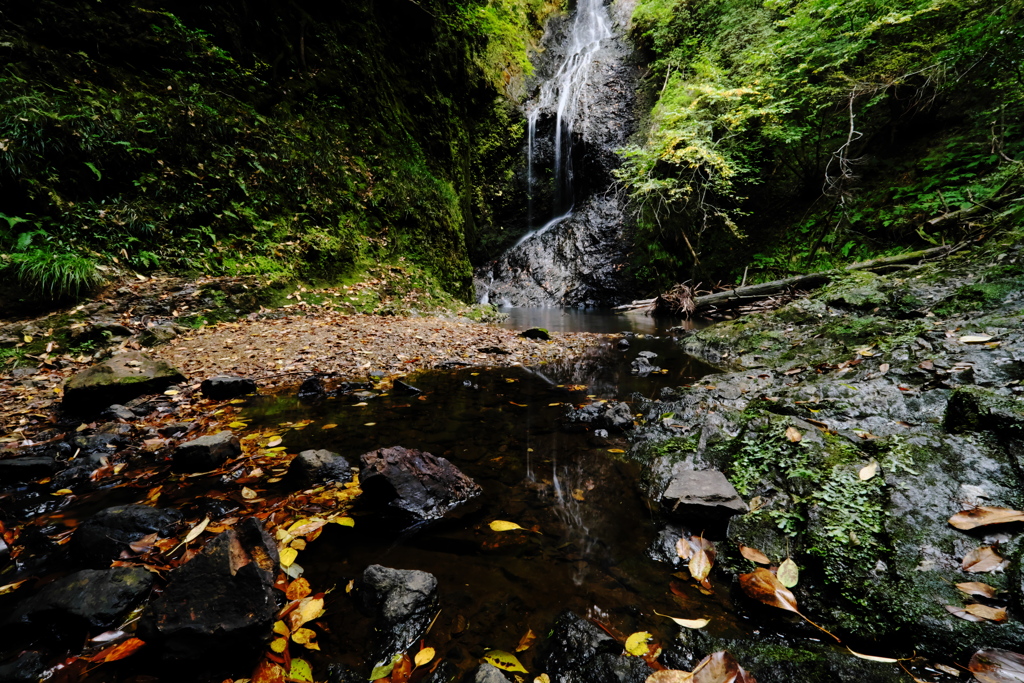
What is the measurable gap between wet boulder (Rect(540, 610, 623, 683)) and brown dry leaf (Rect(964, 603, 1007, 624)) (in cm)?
121

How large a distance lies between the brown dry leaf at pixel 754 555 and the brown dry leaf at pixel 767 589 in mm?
56

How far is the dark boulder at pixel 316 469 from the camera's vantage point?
2.35 m

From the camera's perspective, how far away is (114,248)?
531cm

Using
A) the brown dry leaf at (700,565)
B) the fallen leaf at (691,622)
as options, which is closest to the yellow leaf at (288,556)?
the fallen leaf at (691,622)

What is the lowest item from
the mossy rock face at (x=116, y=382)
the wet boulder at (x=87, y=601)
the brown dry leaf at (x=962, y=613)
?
the brown dry leaf at (x=962, y=613)

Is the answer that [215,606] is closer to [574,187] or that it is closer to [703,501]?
[703,501]

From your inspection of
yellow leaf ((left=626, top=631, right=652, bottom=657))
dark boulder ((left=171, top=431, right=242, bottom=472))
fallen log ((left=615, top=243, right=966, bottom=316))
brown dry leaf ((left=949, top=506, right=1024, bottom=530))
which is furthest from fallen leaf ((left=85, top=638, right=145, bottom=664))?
fallen log ((left=615, top=243, right=966, bottom=316))

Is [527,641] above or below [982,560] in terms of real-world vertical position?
below

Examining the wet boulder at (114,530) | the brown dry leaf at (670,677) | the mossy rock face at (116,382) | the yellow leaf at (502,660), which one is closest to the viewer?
the brown dry leaf at (670,677)

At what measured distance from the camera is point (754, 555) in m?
1.72

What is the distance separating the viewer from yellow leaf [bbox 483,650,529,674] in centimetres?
132

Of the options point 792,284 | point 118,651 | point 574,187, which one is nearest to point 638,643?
point 118,651

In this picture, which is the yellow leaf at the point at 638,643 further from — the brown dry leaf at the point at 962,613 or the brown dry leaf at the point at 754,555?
the brown dry leaf at the point at 962,613

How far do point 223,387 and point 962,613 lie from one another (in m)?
5.19
